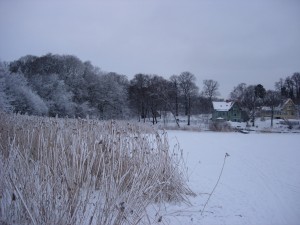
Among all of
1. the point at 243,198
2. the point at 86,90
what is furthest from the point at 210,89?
the point at 243,198

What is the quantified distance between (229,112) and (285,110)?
34.0 ft

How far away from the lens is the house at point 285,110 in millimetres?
42013

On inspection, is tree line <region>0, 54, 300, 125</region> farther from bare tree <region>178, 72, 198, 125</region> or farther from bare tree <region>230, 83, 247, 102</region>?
bare tree <region>230, 83, 247, 102</region>

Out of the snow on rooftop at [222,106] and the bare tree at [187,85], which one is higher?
the bare tree at [187,85]

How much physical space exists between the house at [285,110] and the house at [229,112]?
3.95 metres

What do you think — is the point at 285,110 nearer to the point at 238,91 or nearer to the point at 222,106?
the point at 222,106

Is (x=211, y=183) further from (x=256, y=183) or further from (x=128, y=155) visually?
(x=128, y=155)

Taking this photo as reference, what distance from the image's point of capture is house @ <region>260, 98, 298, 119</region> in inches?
1654

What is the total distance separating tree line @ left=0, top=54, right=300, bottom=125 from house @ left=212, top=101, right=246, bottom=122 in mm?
2487

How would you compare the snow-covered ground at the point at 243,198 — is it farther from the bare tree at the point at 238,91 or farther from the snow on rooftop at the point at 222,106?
the bare tree at the point at 238,91

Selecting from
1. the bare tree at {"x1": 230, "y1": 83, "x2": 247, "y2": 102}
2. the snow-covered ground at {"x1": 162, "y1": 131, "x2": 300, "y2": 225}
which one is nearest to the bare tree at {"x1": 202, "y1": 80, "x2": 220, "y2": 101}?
the bare tree at {"x1": 230, "y1": 83, "x2": 247, "y2": 102}

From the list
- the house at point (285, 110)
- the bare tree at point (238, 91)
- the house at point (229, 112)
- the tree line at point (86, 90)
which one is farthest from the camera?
the bare tree at point (238, 91)

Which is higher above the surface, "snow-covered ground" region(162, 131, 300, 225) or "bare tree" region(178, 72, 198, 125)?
"bare tree" region(178, 72, 198, 125)

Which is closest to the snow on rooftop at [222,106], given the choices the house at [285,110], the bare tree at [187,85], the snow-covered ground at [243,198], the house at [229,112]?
the house at [229,112]
